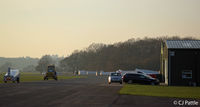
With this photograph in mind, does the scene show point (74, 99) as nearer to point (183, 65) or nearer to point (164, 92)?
point (164, 92)

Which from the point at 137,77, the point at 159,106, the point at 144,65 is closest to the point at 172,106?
the point at 159,106

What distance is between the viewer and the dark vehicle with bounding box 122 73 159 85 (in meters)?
49.2

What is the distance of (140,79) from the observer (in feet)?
164

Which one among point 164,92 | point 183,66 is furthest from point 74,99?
point 183,66

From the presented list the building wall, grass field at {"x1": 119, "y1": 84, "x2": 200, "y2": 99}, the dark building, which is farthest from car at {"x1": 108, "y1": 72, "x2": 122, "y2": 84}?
grass field at {"x1": 119, "y1": 84, "x2": 200, "y2": 99}

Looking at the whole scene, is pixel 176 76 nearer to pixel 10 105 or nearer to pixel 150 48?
pixel 10 105

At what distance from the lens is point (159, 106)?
18641 millimetres

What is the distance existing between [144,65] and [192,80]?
120391 mm

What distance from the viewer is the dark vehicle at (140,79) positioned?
49.2 m

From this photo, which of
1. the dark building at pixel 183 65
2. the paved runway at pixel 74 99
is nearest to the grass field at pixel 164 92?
the paved runway at pixel 74 99

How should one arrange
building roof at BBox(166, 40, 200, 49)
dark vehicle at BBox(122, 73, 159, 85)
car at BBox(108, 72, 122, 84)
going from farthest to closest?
building roof at BBox(166, 40, 200, 49), car at BBox(108, 72, 122, 84), dark vehicle at BBox(122, 73, 159, 85)

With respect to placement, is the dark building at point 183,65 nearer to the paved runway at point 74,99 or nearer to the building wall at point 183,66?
the building wall at point 183,66

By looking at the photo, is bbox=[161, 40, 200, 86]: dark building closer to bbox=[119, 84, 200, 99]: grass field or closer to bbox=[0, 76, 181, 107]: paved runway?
bbox=[119, 84, 200, 99]: grass field

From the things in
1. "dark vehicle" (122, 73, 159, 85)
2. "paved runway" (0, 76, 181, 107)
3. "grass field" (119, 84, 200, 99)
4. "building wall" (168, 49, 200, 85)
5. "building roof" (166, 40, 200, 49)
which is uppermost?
"building roof" (166, 40, 200, 49)
